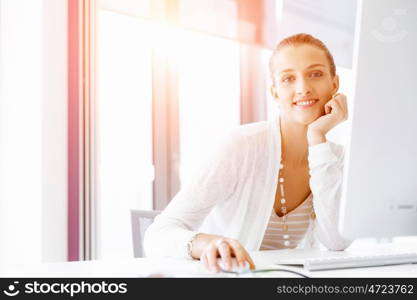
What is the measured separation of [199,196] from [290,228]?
1.17 ft

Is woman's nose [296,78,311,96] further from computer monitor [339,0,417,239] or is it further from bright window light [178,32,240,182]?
bright window light [178,32,240,182]

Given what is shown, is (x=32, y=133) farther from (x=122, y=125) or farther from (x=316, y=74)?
(x=316, y=74)

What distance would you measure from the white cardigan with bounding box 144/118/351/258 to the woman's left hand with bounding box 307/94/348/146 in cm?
4

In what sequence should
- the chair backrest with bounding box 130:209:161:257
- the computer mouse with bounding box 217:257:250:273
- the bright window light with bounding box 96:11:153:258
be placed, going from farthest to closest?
the bright window light with bounding box 96:11:153:258
the chair backrest with bounding box 130:209:161:257
the computer mouse with bounding box 217:257:250:273

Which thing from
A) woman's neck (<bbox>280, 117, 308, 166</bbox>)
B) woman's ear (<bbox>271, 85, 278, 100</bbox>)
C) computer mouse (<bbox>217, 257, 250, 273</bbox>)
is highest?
woman's ear (<bbox>271, 85, 278, 100</bbox>)

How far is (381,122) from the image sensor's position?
947 millimetres

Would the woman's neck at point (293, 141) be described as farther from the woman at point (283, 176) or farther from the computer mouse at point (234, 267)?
the computer mouse at point (234, 267)

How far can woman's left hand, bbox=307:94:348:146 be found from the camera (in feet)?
4.90

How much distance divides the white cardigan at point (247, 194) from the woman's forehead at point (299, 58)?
0.18 meters

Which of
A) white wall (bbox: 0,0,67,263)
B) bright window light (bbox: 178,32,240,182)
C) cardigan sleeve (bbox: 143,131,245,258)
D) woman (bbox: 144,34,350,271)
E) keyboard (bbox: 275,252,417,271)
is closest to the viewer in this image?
keyboard (bbox: 275,252,417,271)

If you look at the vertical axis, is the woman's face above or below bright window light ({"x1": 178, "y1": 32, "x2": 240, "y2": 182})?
below

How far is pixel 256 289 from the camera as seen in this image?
776 mm

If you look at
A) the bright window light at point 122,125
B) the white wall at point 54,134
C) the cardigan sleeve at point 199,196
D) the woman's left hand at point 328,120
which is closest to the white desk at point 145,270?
the cardigan sleeve at point 199,196

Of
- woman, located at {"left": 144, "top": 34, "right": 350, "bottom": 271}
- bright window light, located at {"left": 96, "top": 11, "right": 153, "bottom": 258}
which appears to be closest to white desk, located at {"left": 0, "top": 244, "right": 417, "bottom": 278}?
woman, located at {"left": 144, "top": 34, "right": 350, "bottom": 271}
